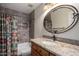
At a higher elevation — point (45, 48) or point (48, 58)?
point (45, 48)

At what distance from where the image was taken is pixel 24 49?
5.54 ft

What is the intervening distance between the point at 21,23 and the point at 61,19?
54cm

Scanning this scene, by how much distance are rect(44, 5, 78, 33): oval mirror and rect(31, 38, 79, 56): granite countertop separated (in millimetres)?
166

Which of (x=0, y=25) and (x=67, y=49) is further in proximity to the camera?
(x=0, y=25)

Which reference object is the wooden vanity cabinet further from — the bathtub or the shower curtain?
the shower curtain

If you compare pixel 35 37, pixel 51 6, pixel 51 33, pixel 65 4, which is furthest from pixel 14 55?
pixel 65 4

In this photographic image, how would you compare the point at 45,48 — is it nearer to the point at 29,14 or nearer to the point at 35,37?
the point at 35,37

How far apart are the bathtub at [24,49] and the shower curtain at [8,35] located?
0.23ft

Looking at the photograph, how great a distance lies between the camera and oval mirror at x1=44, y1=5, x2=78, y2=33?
162 centimetres

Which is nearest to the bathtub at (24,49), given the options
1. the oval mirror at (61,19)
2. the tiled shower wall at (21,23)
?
the tiled shower wall at (21,23)

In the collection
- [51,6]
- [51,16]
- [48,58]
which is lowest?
[48,58]

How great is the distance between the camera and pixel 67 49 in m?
1.56

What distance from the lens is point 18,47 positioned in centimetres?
170

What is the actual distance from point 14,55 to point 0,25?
1.47 feet
